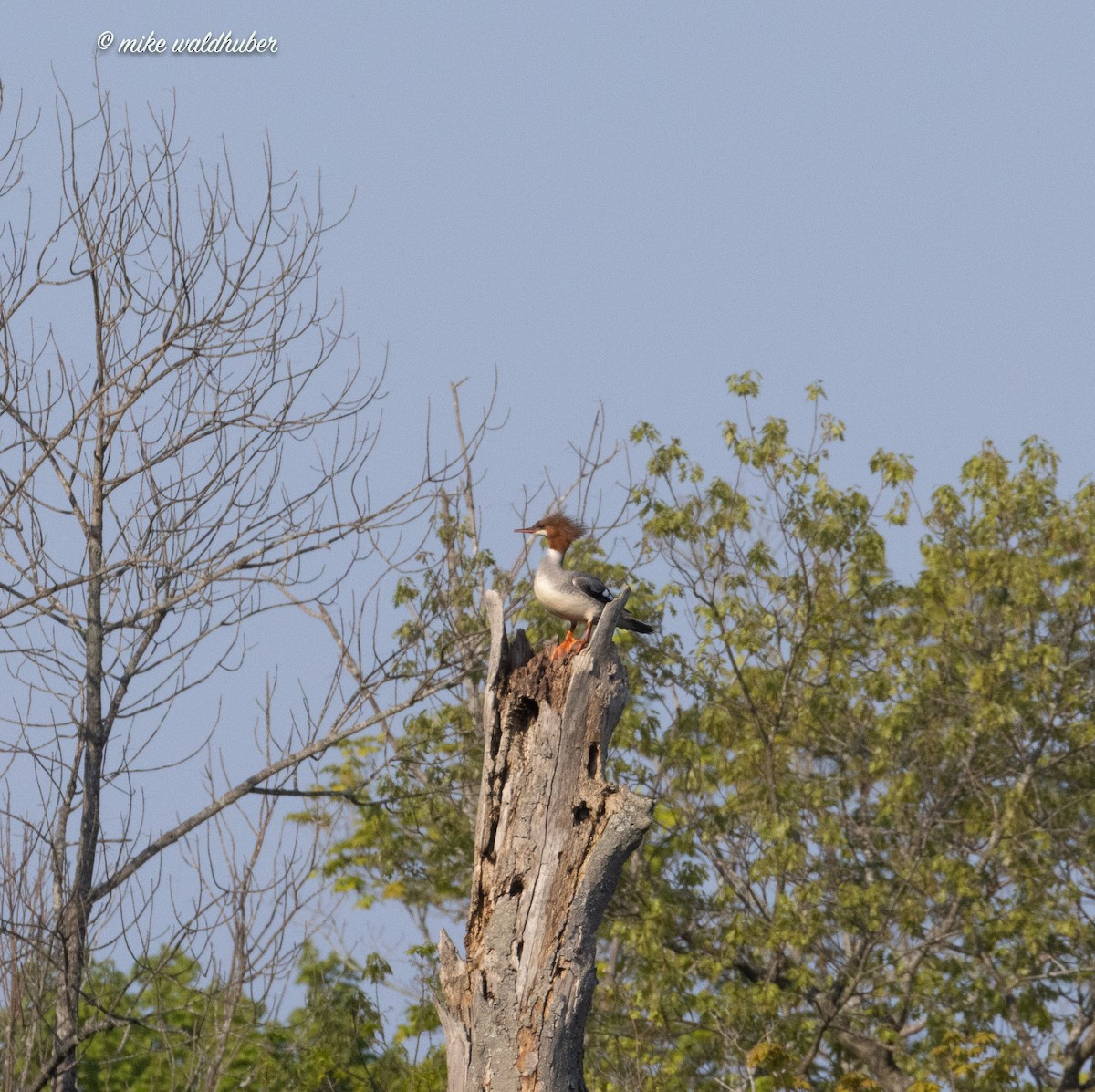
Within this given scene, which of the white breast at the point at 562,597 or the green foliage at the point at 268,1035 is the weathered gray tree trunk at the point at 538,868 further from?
the green foliage at the point at 268,1035

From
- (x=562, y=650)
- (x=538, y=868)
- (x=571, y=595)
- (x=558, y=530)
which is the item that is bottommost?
(x=538, y=868)

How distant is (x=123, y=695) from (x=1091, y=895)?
1171 centimetres

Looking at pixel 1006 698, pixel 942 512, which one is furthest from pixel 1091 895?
pixel 942 512

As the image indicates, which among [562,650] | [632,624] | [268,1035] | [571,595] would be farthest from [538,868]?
[268,1035]

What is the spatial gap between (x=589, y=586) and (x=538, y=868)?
6.91 feet

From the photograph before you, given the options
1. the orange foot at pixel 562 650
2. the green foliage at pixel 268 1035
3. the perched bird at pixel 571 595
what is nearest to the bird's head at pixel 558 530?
the perched bird at pixel 571 595

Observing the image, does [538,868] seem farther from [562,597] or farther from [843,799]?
[843,799]

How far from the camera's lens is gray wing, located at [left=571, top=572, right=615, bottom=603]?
30.8 feet

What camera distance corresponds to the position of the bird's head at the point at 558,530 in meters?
10.4

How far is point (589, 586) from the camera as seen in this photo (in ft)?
31.1

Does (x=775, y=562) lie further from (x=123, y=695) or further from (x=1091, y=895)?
(x=123, y=695)

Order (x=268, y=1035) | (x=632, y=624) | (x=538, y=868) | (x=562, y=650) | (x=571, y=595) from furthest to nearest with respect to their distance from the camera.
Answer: (x=268, y=1035), (x=632, y=624), (x=571, y=595), (x=562, y=650), (x=538, y=868)

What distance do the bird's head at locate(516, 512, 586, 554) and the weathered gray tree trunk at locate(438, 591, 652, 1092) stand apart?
1975 millimetres

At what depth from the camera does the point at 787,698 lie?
18.1 meters
